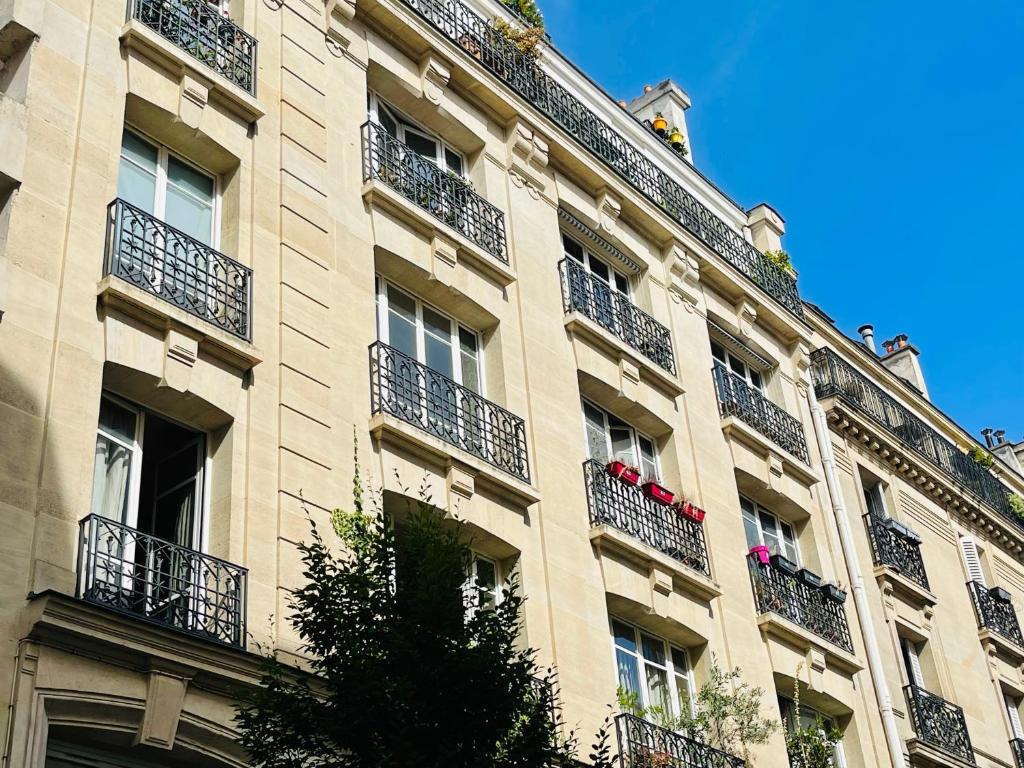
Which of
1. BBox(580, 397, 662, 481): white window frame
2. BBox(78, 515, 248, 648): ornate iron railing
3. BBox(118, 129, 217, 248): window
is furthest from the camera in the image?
BBox(580, 397, 662, 481): white window frame

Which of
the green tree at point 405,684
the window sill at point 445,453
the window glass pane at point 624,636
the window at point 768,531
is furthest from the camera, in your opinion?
the window at point 768,531

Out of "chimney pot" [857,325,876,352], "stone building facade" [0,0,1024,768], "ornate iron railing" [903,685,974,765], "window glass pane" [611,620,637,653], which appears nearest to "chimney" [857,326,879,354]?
"chimney pot" [857,325,876,352]

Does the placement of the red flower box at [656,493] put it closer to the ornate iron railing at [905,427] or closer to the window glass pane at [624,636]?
the window glass pane at [624,636]

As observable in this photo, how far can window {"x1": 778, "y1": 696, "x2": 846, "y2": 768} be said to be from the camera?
19.1m

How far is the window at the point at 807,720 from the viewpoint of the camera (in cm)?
1912

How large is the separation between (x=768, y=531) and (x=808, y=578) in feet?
3.92

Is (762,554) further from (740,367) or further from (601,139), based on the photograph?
(601,139)

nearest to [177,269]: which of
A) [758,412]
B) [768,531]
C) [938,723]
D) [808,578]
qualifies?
[808,578]

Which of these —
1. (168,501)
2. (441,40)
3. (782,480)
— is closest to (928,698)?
(782,480)

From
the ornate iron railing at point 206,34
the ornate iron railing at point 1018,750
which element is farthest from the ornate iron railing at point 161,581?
the ornate iron railing at point 1018,750

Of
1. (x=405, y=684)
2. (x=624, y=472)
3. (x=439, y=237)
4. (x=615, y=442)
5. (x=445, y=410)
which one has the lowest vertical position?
(x=405, y=684)

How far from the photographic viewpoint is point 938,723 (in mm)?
21609

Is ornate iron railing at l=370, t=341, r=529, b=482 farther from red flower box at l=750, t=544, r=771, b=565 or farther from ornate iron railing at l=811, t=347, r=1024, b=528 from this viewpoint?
ornate iron railing at l=811, t=347, r=1024, b=528

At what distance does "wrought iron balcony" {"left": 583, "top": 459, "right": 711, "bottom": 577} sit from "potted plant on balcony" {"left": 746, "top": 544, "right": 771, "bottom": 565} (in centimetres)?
139
